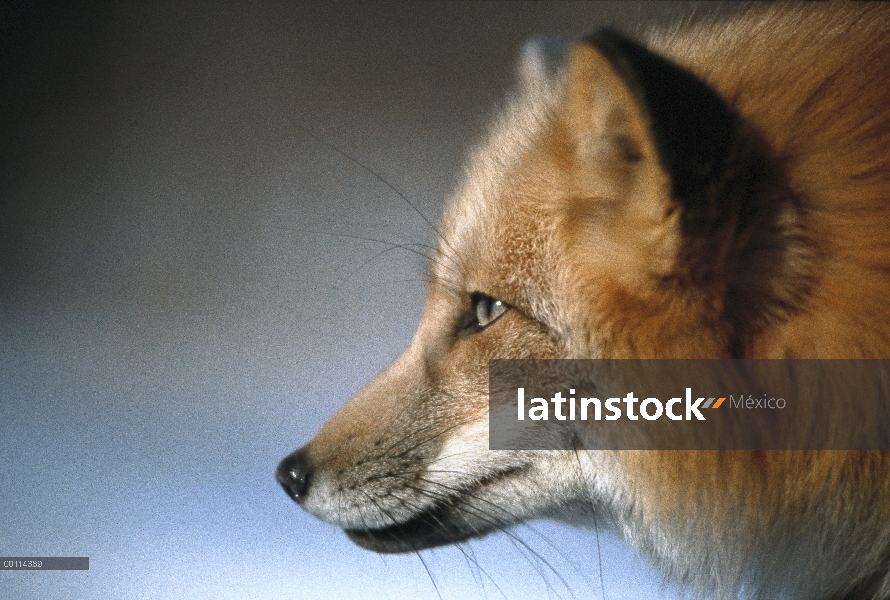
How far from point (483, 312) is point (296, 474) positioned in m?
0.41

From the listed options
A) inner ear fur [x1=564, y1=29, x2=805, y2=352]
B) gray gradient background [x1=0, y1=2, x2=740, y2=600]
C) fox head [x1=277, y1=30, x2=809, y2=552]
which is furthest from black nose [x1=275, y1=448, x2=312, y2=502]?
inner ear fur [x1=564, y1=29, x2=805, y2=352]

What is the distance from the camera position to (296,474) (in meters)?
1.08

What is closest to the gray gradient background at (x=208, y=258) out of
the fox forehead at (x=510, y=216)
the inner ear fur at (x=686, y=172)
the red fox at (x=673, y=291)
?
the fox forehead at (x=510, y=216)

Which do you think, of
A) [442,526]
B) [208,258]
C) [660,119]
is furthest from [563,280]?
[208,258]

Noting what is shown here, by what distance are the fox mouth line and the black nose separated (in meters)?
0.12

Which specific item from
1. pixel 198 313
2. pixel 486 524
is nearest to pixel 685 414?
pixel 486 524

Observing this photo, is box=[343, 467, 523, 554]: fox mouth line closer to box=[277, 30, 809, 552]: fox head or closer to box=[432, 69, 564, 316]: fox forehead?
box=[277, 30, 809, 552]: fox head

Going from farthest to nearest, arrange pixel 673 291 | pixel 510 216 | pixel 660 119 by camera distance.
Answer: pixel 510 216 → pixel 673 291 → pixel 660 119

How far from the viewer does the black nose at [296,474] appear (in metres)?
1.07

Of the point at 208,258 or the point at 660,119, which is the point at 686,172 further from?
the point at 208,258

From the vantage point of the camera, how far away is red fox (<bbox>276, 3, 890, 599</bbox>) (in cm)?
78

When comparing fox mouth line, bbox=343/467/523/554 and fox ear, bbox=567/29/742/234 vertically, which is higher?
fox ear, bbox=567/29/742/234

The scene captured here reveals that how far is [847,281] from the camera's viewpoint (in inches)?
31.3

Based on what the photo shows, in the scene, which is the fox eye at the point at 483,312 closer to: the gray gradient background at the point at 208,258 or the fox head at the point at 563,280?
the fox head at the point at 563,280
